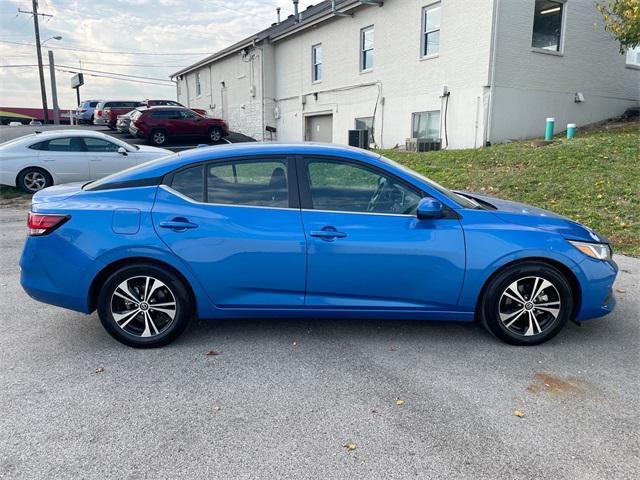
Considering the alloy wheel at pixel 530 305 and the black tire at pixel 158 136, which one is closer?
the alloy wheel at pixel 530 305

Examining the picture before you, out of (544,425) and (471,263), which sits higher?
(471,263)

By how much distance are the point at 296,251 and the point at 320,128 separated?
1980 centimetres

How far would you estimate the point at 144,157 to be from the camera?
12.0m

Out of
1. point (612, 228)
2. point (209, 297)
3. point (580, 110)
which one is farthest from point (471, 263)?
point (580, 110)

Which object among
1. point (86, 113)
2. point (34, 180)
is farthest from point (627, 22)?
point (86, 113)

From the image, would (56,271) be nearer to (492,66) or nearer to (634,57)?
(492,66)

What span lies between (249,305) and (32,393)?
5.01 feet

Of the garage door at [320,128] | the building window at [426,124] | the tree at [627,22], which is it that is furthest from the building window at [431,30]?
the garage door at [320,128]

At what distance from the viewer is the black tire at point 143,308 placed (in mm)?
3662

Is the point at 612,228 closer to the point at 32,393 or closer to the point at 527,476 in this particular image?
the point at 527,476

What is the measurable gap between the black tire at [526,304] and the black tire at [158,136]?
19.9m

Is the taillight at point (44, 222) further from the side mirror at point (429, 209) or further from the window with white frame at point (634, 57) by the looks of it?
the window with white frame at point (634, 57)

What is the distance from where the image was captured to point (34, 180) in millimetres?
11344

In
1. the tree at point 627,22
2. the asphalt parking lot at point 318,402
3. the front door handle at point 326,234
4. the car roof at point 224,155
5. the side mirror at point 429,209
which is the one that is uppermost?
the tree at point 627,22
